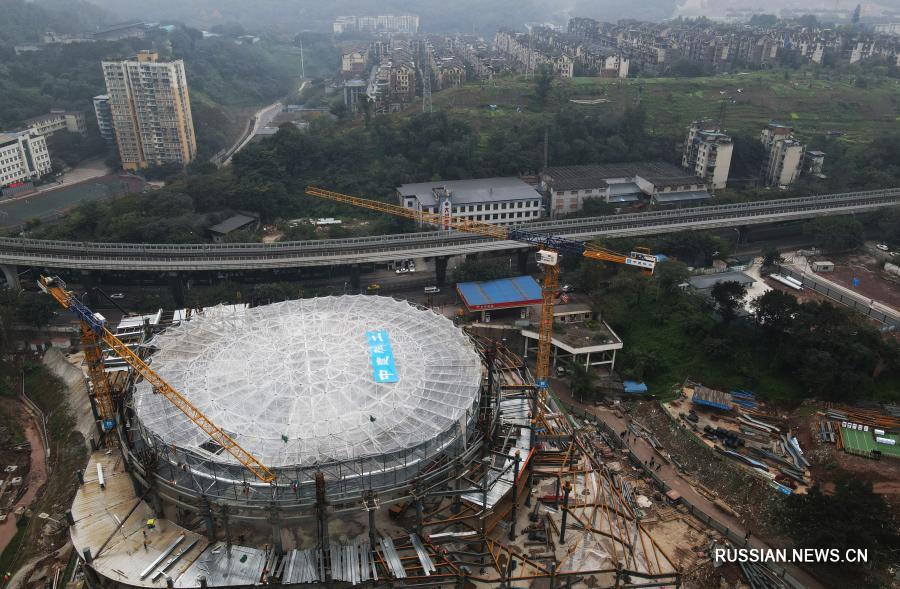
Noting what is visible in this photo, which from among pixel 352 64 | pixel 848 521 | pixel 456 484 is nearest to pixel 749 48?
pixel 352 64

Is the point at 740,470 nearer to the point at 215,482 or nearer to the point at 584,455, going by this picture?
the point at 584,455

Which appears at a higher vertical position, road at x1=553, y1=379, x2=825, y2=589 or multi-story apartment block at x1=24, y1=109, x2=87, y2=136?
multi-story apartment block at x1=24, y1=109, x2=87, y2=136

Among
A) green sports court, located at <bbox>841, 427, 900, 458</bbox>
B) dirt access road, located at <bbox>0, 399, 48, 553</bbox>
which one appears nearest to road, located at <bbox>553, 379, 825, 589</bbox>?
green sports court, located at <bbox>841, 427, 900, 458</bbox>

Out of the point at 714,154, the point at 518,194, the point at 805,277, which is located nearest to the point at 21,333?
the point at 518,194

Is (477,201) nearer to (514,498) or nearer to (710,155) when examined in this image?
(710,155)

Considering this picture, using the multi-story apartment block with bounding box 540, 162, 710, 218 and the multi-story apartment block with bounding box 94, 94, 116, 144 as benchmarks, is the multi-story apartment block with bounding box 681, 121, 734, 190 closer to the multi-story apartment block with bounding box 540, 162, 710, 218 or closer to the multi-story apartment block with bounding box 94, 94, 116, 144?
the multi-story apartment block with bounding box 540, 162, 710, 218

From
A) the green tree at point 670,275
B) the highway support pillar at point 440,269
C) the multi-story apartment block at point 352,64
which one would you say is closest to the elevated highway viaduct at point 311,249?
the highway support pillar at point 440,269

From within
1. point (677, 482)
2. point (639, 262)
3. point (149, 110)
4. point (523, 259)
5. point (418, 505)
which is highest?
point (149, 110)
